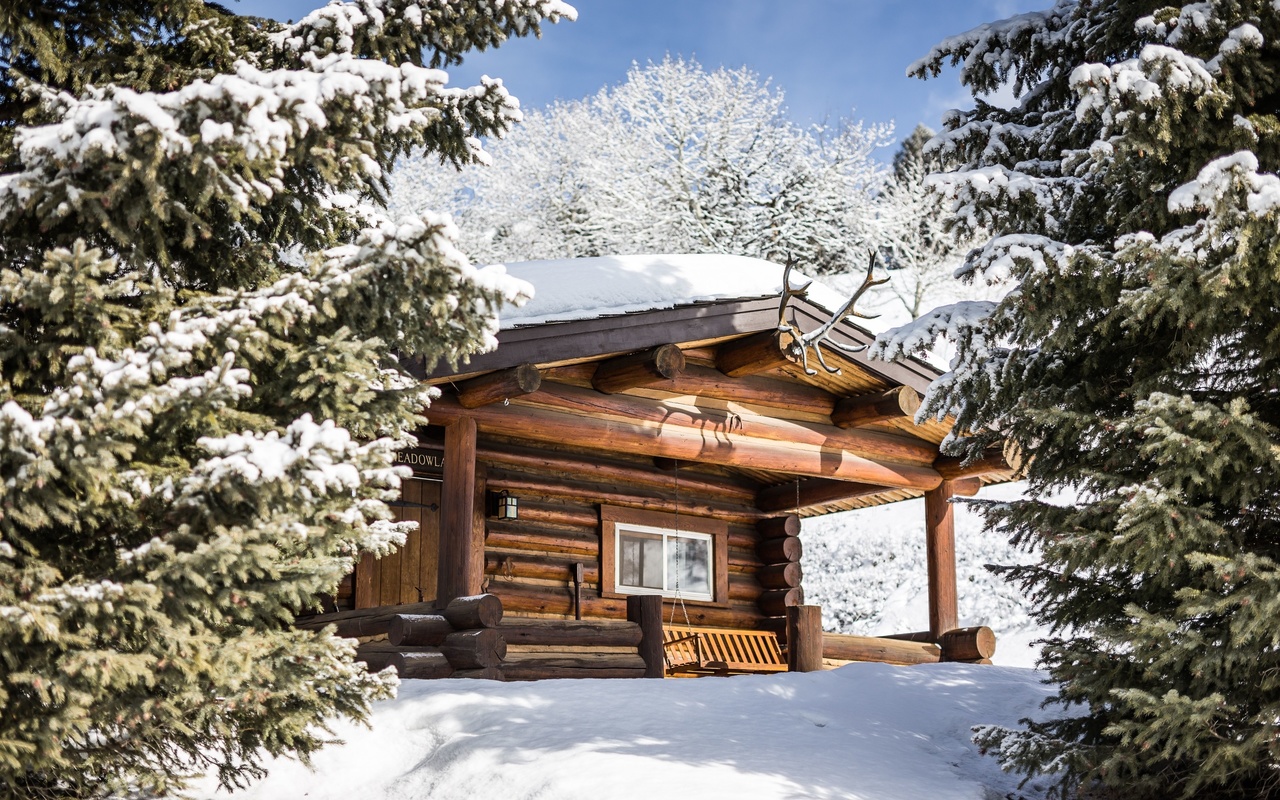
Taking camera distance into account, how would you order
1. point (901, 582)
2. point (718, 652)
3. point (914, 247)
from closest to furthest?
point (718, 652)
point (901, 582)
point (914, 247)

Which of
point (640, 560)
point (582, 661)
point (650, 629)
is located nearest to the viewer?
point (582, 661)

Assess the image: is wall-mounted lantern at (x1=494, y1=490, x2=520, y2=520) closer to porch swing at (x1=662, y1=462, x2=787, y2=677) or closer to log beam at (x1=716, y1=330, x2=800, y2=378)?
porch swing at (x1=662, y1=462, x2=787, y2=677)

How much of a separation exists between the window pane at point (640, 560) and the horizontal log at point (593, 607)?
0.35m

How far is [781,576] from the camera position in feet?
49.8

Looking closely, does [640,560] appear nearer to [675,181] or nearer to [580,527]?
[580,527]

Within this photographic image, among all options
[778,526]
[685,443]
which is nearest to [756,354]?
[685,443]

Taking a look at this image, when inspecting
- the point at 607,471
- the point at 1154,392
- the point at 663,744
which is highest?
the point at 607,471

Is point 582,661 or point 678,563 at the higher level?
point 678,563

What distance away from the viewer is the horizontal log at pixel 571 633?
1025 centimetres

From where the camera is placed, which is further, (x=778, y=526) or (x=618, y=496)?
(x=778, y=526)

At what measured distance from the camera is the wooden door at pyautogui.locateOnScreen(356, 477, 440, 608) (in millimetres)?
12531

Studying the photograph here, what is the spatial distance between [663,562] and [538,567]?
1953 mm

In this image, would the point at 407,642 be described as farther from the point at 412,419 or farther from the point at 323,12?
the point at 323,12

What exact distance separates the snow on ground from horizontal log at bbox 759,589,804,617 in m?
5.68
